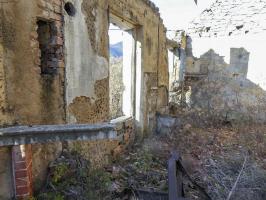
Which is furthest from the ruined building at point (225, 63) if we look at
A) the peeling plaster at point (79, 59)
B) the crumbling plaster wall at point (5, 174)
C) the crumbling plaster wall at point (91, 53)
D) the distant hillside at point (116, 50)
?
the crumbling plaster wall at point (5, 174)

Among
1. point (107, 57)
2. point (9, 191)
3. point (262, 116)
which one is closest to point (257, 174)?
point (107, 57)

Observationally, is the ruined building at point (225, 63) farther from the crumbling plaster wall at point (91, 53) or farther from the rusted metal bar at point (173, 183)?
the rusted metal bar at point (173, 183)

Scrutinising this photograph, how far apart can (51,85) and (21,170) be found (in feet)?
3.21

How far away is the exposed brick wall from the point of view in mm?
2451

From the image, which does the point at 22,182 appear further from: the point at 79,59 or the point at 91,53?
the point at 91,53

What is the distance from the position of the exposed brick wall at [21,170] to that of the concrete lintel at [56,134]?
1.92 ft

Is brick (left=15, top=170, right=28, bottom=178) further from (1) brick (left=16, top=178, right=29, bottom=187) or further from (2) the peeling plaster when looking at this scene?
(2) the peeling plaster

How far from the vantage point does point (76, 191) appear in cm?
284

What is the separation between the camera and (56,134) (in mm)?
1918

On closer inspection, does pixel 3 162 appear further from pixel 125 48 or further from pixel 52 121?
pixel 125 48

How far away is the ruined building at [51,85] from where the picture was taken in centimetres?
214

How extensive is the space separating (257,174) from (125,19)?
3.59 m

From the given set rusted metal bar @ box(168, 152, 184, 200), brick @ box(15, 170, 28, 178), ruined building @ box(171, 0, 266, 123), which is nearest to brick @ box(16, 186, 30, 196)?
brick @ box(15, 170, 28, 178)

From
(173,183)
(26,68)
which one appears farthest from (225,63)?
(26,68)
